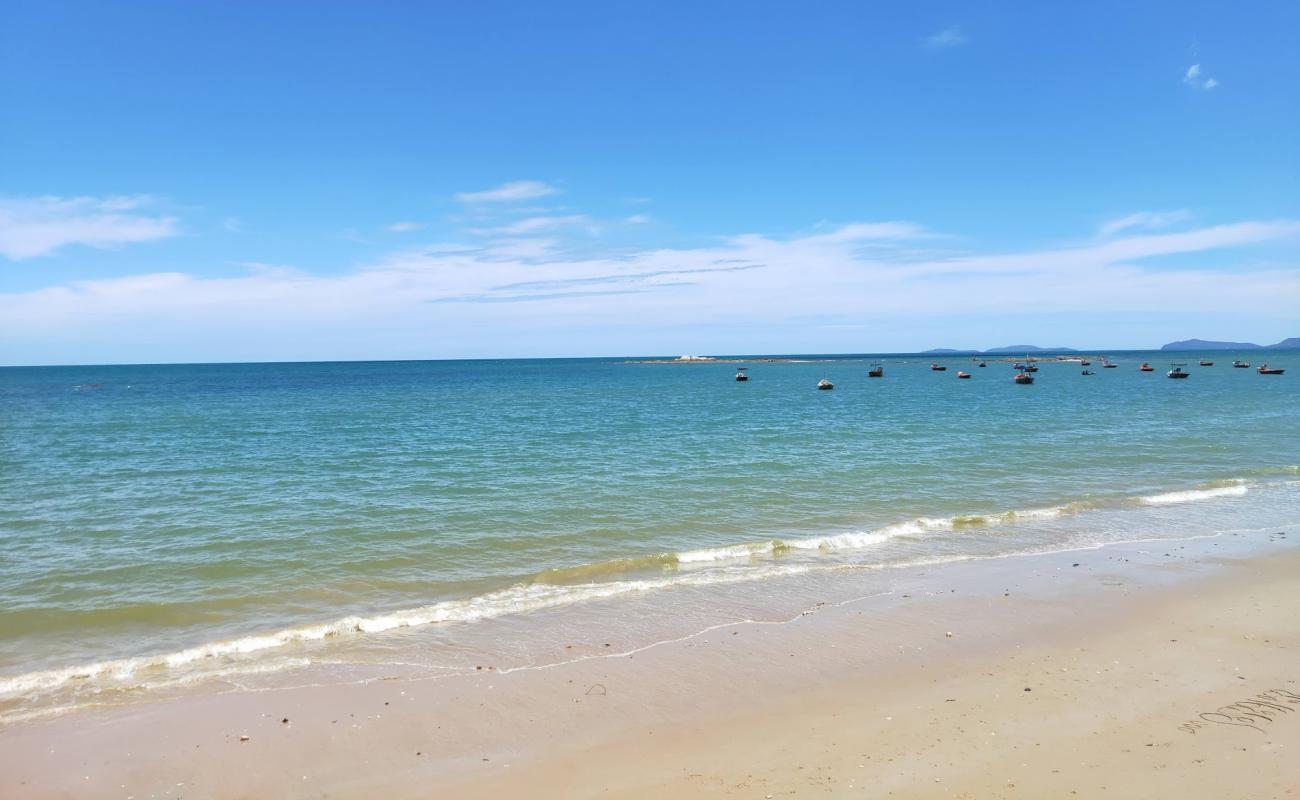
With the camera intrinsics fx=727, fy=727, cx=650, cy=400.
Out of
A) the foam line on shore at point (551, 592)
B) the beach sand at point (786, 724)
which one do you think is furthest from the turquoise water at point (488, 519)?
the beach sand at point (786, 724)

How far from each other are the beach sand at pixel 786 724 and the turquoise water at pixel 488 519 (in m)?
1.38

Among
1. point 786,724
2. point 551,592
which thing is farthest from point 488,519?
point 786,724

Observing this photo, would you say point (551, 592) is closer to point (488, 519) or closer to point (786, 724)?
point (488, 519)

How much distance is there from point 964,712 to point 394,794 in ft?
20.6

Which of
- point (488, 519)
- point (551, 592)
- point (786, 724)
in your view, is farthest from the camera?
point (488, 519)

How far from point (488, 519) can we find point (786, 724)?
11.8 m

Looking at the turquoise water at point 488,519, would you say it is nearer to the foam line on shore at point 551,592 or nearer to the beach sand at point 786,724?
the foam line on shore at point 551,592

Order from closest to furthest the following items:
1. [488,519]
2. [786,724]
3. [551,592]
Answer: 1. [786,724]
2. [551,592]
3. [488,519]

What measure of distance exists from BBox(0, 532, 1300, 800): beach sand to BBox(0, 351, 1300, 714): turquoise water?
1377 millimetres

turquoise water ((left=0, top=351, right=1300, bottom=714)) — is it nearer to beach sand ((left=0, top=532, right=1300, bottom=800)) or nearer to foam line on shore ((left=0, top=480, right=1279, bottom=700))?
foam line on shore ((left=0, top=480, right=1279, bottom=700))

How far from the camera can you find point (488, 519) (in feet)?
61.3

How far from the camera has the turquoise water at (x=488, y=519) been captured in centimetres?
1167

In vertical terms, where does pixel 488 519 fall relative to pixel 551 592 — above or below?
above

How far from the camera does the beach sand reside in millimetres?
7188
